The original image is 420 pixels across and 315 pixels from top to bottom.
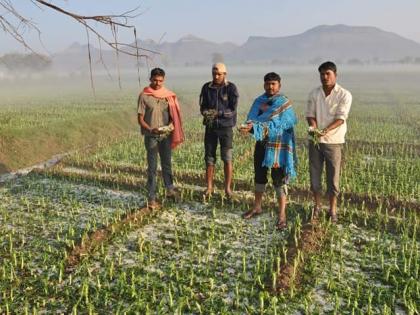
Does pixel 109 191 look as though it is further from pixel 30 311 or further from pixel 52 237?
pixel 30 311

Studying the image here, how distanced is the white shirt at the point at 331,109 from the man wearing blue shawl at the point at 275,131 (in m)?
0.42

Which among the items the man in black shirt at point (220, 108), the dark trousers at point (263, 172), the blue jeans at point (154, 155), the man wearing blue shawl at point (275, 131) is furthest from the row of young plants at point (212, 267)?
the man in black shirt at point (220, 108)

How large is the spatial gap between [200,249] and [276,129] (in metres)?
2.27

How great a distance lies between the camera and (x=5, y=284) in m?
4.97

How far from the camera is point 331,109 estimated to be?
6.14m

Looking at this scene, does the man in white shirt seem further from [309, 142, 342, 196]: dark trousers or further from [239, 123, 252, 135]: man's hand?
[239, 123, 252, 135]: man's hand

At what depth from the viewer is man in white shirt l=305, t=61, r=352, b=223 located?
19.7 ft

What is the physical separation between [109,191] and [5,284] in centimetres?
394

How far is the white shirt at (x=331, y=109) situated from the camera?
6.02 m

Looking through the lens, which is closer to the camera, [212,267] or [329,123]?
[212,267]

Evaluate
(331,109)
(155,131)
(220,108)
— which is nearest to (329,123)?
(331,109)

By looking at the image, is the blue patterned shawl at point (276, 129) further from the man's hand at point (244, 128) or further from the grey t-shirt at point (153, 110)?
the grey t-shirt at point (153, 110)

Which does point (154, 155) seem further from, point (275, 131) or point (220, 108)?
point (275, 131)

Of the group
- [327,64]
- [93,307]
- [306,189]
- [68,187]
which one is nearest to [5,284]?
[93,307]
